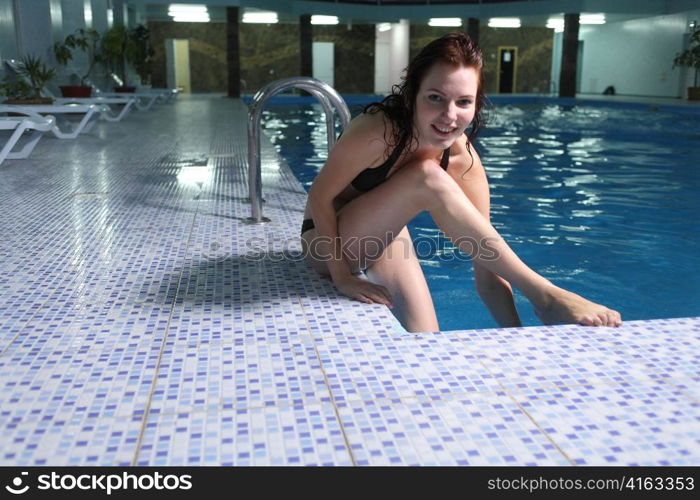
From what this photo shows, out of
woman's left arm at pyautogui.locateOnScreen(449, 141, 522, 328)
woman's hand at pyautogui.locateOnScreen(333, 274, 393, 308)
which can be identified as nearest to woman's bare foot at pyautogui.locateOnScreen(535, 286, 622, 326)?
woman's left arm at pyautogui.locateOnScreen(449, 141, 522, 328)

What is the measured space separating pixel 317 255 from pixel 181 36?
70.0 ft

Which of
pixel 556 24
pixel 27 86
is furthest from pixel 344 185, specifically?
pixel 556 24

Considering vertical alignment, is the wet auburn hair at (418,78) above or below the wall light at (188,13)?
below

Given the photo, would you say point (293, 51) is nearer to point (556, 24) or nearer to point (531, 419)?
point (556, 24)

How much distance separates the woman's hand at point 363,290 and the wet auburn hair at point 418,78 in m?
0.44

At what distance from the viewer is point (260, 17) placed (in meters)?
20.6

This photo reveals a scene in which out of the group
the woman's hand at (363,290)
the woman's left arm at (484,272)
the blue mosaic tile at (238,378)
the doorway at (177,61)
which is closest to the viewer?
the blue mosaic tile at (238,378)

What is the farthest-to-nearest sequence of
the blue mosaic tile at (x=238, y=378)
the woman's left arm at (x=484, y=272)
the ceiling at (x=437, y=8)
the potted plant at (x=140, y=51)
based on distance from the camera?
the ceiling at (x=437, y=8) < the potted plant at (x=140, y=51) < the woman's left arm at (x=484, y=272) < the blue mosaic tile at (x=238, y=378)

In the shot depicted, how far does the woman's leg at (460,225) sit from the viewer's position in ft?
6.14

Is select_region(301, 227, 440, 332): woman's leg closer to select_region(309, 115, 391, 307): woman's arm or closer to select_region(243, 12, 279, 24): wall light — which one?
select_region(309, 115, 391, 307): woman's arm

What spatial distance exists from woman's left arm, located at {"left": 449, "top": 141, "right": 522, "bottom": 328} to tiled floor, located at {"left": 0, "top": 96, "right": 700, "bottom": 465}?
494 mm

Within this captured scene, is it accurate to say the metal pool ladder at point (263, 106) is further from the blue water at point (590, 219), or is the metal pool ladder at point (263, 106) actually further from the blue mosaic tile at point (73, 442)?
the blue mosaic tile at point (73, 442)

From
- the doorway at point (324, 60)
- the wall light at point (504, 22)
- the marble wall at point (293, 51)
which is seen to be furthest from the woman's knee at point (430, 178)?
the doorway at point (324, 60)

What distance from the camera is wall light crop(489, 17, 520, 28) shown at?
19.9 meters
